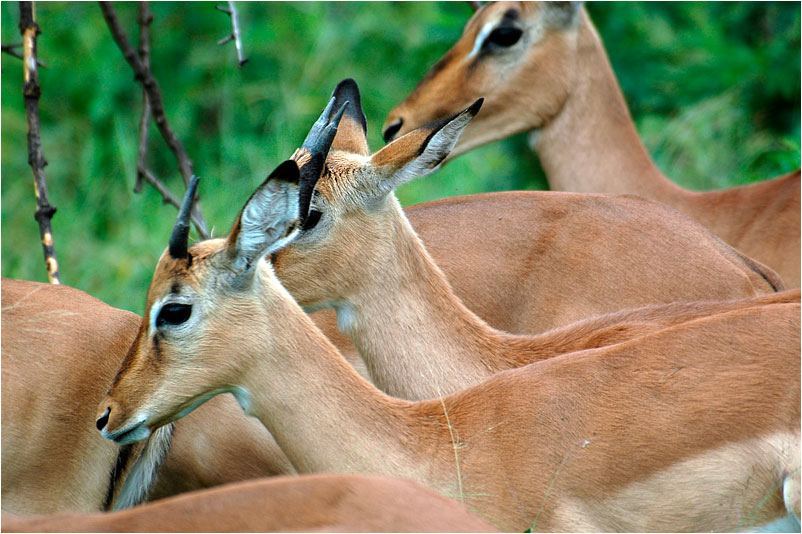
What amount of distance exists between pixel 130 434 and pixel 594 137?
302cm

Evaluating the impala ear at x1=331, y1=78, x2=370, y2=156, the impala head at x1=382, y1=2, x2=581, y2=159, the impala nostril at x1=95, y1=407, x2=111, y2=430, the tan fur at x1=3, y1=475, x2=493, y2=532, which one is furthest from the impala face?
the impala head at x1=382, y1=2, x2=581, y2=159

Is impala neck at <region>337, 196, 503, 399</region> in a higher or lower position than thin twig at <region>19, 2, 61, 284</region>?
lower

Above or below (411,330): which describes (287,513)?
above

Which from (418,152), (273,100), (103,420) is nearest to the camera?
(103,420)

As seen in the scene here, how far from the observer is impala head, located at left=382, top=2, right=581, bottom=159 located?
5.36m

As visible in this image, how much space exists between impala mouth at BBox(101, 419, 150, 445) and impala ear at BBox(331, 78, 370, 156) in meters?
1.41

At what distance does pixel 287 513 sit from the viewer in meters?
2.20

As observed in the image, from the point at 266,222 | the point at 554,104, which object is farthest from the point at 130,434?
the point at 554,104

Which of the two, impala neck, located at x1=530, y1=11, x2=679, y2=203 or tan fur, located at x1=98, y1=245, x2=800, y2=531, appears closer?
tan fur, located at x1=98, y1=245, x2=800, y2=531

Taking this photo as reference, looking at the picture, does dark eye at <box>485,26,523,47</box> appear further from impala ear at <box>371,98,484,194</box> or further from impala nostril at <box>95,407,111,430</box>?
impala nostril at <box>95,407,111,430</box>

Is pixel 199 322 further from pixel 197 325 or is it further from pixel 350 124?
pixel 350 124

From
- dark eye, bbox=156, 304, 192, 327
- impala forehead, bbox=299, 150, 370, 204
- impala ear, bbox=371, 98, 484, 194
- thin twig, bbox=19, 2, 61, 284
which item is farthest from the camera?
thin twig, bbox=19, 2, 61, 284

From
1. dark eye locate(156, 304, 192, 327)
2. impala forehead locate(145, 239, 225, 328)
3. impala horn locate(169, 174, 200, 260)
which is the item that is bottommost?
dark eye locate(156, 304, 192, 327)

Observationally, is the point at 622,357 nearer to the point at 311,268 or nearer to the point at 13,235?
the point at 311,268
